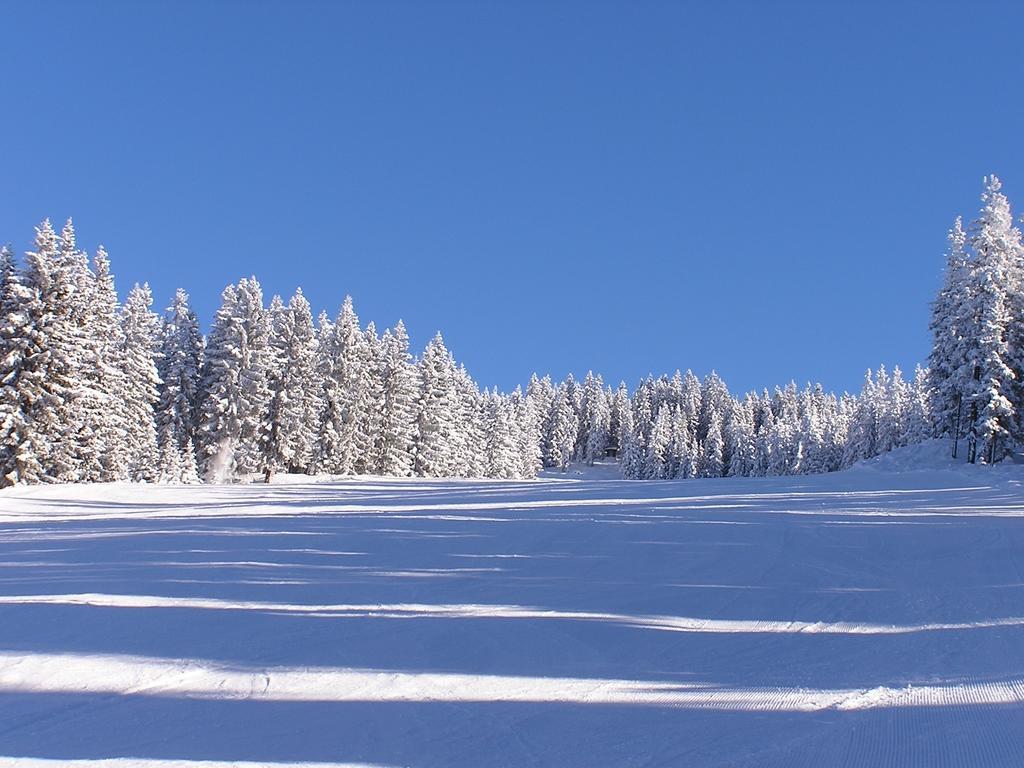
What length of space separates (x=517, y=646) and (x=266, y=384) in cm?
4945

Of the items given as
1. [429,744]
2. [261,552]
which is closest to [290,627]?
[429,744]

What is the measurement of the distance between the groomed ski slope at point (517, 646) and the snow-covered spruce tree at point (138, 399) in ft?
116

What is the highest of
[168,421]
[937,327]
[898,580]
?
[937,327]

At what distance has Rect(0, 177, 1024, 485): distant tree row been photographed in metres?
34.3

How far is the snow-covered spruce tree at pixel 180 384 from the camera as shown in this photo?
56.2m

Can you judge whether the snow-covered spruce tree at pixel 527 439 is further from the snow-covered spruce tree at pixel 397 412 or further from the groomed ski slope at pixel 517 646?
the groomed ski slope at pixel 517 646

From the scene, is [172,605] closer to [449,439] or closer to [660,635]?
[660,635]

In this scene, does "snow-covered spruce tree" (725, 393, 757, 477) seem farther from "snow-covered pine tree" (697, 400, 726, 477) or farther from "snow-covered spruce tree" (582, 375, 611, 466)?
"snow-covered spruce tree" (582, 375, 611, 466)

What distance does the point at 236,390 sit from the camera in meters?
51.7

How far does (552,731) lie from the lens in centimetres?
532

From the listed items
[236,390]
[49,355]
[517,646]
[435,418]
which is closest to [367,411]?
[435,418]

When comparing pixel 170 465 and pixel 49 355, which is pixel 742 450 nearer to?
pixel 170 465

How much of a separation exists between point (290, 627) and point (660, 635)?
3890mm

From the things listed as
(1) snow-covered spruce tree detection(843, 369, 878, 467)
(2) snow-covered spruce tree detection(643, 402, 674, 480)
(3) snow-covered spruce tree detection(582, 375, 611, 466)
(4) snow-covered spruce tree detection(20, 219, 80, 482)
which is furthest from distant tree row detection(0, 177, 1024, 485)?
(3) snow-covered spruce tree detection(582, 375, 611, 466)
